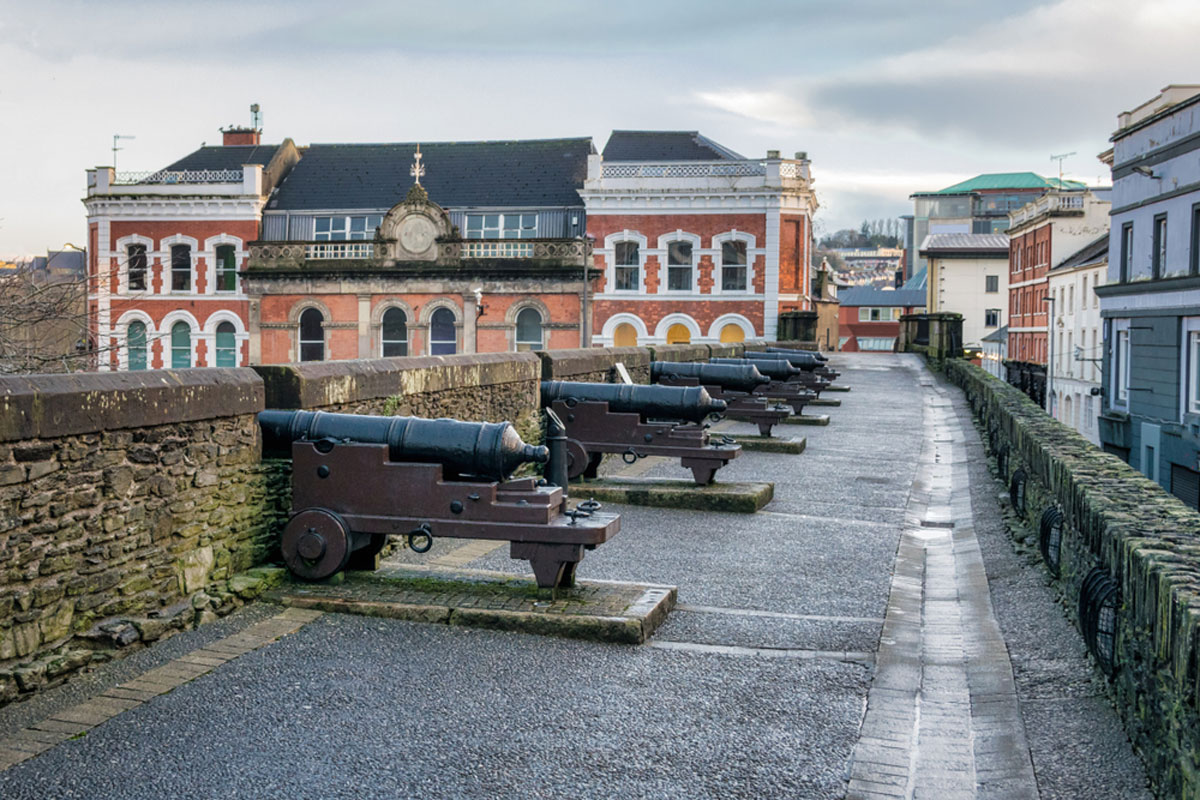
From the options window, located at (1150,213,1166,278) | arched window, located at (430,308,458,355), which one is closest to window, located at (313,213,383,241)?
arched window, located at (430,308,458,355)

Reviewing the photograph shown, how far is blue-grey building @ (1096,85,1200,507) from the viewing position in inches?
1111

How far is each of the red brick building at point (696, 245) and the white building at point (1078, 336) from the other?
11667 mm

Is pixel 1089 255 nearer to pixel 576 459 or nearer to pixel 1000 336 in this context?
pixel 1000 336

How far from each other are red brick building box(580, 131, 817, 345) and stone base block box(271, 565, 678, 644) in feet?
121

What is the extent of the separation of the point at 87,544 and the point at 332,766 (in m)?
2.11

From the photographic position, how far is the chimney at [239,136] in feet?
174

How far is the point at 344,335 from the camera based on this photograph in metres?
45.8

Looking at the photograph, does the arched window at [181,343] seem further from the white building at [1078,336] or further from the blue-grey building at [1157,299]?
the white building at [1078,336]

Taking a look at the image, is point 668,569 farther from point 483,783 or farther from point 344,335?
point 344,335

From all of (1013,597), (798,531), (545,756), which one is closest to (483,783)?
(545,756)

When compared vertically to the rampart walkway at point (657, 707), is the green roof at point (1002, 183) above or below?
above

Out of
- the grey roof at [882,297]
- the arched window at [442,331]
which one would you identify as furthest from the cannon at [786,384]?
the grey roof at [882,297]

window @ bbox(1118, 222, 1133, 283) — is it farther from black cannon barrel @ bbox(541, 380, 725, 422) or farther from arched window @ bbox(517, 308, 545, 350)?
black cannon barrel @ bbox(541, 380, 725, 422)

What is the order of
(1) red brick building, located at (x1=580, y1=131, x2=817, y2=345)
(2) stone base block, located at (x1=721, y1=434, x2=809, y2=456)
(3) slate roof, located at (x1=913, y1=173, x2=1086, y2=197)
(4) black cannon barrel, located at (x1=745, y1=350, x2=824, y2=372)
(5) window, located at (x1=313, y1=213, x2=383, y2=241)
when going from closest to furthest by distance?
(2) stone base block, located at (x1=721, y1=434, x2=809, y2=456)
(4) black cannon barrel, located at (x1=745, y1=350, x2=824, y2=372)
(1) red brick building, located at (x1=580, y1=131, x2=817, y2=345)
(5) window, located at (x1=313, y1=213, x2=383, y2=241)
(3) slate roof, located at (x1=913, y1=173, x2=1086, y2=197)
